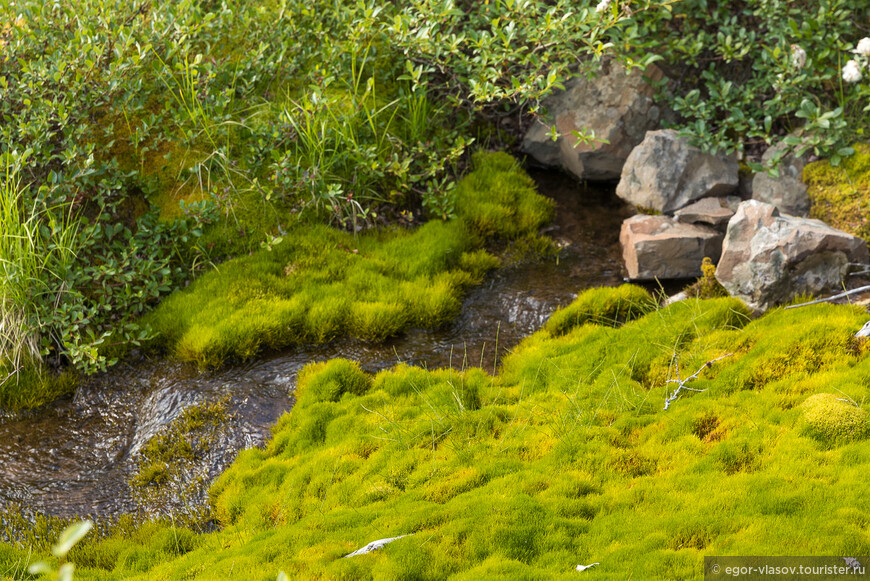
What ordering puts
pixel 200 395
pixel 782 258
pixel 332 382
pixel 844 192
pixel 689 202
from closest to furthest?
pixel 332 382 → pixel 200 395 → pixel 782 258 → pixel 844 192 → pixel 689 202

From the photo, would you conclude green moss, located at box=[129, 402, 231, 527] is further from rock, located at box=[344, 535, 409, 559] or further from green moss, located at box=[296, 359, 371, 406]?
rock, located at box=[344, 535, 409, 559]

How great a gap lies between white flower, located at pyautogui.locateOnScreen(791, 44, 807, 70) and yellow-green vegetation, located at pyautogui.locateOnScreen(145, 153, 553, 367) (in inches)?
137

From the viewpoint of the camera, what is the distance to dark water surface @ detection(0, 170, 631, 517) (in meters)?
5.53

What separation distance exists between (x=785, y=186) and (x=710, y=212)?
102 centimetres

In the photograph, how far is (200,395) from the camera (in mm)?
6211

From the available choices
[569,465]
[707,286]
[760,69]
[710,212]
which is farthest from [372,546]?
[760,69]

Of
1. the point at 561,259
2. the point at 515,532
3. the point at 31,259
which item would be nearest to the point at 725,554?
the point at 515,532

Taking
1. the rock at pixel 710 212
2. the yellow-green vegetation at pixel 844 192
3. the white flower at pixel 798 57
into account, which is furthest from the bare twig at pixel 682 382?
the white flower at pixel 798 57

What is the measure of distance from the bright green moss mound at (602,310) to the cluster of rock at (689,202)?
69 centimetres

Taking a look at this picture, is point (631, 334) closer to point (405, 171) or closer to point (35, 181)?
point (405, 171)

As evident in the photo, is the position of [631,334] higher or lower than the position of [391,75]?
lower

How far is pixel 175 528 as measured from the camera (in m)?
4.84

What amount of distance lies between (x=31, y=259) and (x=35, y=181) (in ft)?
4.43

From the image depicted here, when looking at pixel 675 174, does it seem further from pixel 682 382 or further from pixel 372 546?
pixel 372 546
